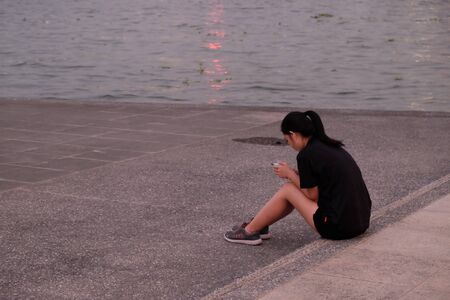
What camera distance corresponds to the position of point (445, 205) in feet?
28.8

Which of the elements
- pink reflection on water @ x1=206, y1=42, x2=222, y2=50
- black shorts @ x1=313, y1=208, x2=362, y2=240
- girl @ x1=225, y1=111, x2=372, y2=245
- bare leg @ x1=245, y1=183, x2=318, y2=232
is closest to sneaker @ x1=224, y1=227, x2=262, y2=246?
bare leg @ x1=245, y1=183, x2=318, y2=232

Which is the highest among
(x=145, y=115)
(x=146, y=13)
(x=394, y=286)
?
(x=394, y=286)

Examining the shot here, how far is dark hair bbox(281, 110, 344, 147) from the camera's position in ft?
24.7

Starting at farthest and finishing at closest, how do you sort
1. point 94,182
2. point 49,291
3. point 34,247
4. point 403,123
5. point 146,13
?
point 146,13 < point 403,123 < point 94,182 < point 34,247 < point 49,291

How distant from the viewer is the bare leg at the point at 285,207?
7676mm

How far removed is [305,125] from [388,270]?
137 cm

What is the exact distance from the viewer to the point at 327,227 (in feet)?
25.0

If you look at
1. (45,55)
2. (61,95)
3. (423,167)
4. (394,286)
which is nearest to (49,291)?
(394,286)

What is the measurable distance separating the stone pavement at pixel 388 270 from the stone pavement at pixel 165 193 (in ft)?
0.61

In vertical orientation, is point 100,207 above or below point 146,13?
above

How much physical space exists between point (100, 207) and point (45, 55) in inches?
1125

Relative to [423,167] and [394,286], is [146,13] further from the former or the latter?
[394,286]

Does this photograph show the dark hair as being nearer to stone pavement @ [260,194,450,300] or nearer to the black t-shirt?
the black t-shirt

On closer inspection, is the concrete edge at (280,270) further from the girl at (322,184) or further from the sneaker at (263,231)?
the sneaker at (263,231)
